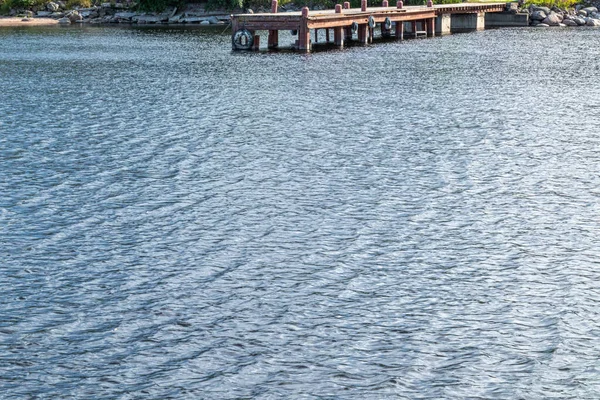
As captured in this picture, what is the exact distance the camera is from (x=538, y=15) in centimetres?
8575

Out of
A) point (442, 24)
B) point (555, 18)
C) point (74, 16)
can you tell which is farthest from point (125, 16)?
point (555, 18)

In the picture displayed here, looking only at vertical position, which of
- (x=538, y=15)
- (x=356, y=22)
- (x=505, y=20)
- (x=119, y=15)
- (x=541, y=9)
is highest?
(x=119, y=15)

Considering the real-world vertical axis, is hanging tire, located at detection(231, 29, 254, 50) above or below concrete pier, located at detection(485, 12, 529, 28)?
below

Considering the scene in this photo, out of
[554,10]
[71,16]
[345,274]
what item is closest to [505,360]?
[345,274]

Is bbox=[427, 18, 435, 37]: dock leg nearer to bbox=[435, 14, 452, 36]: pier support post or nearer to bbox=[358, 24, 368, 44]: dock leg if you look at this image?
bbox=[435, 14, 452, 36]: pier support post

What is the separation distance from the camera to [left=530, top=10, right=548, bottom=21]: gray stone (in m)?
85.6

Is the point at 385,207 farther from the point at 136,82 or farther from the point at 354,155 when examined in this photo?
the point at 136,82

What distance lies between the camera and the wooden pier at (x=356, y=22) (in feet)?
188

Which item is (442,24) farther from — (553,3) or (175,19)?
(175,19)

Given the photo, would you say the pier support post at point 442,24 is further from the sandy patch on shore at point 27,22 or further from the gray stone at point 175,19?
the sandy patch on shore at point 27,22

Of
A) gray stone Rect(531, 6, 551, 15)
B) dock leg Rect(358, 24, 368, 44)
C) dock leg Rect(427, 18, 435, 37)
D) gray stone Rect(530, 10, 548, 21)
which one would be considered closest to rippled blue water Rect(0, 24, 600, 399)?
dock leg Rect(358, 24, 368, 44)

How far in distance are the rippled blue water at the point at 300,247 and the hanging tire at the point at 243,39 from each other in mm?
23634

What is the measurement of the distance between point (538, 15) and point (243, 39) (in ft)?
118

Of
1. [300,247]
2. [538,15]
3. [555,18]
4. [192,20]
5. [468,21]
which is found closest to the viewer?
[300,247]
